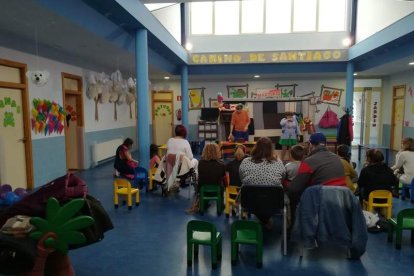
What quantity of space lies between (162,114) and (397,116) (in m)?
7.85

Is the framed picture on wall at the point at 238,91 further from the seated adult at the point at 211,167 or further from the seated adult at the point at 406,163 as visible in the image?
the seated adult at the point at 211,167

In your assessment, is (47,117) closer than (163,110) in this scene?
Yes

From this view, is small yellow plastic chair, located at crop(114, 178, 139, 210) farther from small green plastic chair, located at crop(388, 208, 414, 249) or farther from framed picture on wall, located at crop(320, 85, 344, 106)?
framed picture on wall, located at crop(320, 85, 344, 106)

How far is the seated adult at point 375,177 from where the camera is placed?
12.3 ft

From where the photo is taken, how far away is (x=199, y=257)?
3.02m

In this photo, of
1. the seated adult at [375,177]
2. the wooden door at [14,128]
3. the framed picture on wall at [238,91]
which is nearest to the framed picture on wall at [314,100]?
the framed picture on wall at [238,91]

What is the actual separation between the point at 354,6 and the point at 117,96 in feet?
23.4

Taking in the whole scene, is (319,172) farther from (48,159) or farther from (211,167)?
(48,159)

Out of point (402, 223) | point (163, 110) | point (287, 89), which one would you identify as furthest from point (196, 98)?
point (402, 223)

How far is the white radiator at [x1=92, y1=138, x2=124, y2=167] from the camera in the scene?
7.71 m

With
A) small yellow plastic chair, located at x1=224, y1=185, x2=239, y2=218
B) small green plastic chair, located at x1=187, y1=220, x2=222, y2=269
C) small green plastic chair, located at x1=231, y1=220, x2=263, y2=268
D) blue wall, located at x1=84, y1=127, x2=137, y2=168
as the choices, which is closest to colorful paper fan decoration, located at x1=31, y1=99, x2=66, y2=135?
blue wall, located at x1=84, y1=127, x2=137, y2=168

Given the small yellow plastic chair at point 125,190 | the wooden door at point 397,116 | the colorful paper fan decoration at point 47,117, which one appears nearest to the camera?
the small yellow plastic chair at point 125,190

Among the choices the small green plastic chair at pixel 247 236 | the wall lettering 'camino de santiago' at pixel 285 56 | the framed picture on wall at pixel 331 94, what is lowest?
the small green plastic chair at pixel 247 236

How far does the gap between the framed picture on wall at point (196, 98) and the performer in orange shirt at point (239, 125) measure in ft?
13.1
